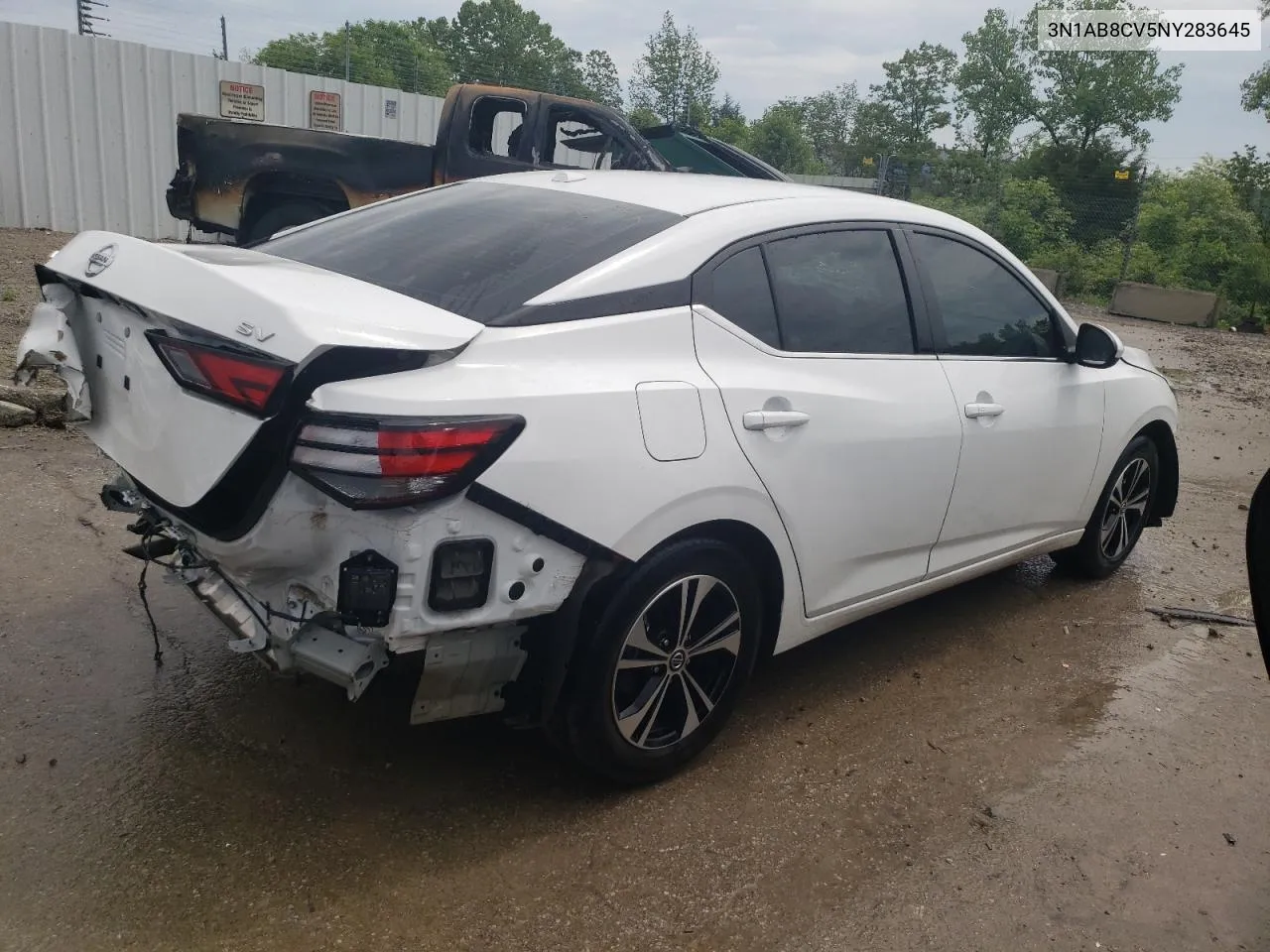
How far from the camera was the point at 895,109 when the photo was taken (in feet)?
200

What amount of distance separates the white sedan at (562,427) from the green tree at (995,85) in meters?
48.2

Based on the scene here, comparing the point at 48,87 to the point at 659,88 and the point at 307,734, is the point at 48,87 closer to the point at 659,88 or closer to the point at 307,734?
the point at 307,734

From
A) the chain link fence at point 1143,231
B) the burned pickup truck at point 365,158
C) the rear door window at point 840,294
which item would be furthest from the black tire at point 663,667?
the chain link fence at point 1143,231

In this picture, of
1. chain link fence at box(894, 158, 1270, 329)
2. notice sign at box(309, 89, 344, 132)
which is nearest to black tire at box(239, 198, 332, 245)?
notice sign at box(309, 89, 344, 132)

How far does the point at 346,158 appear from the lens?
8.98m

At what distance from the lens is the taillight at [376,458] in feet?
6.95

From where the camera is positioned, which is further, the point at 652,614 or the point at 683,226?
the point at 683,226

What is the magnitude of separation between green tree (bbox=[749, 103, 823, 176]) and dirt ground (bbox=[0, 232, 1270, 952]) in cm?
4296

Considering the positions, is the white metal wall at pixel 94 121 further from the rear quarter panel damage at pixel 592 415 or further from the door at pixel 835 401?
the rear quarter panel damage at pixel 592 415

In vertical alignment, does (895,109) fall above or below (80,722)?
above

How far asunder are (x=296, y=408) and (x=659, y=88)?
49.5 meters

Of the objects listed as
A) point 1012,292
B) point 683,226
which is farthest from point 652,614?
point 1012,292

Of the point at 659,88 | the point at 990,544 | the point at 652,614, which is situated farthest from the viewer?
the point at 659,88

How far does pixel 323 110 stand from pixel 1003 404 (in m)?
13.6
